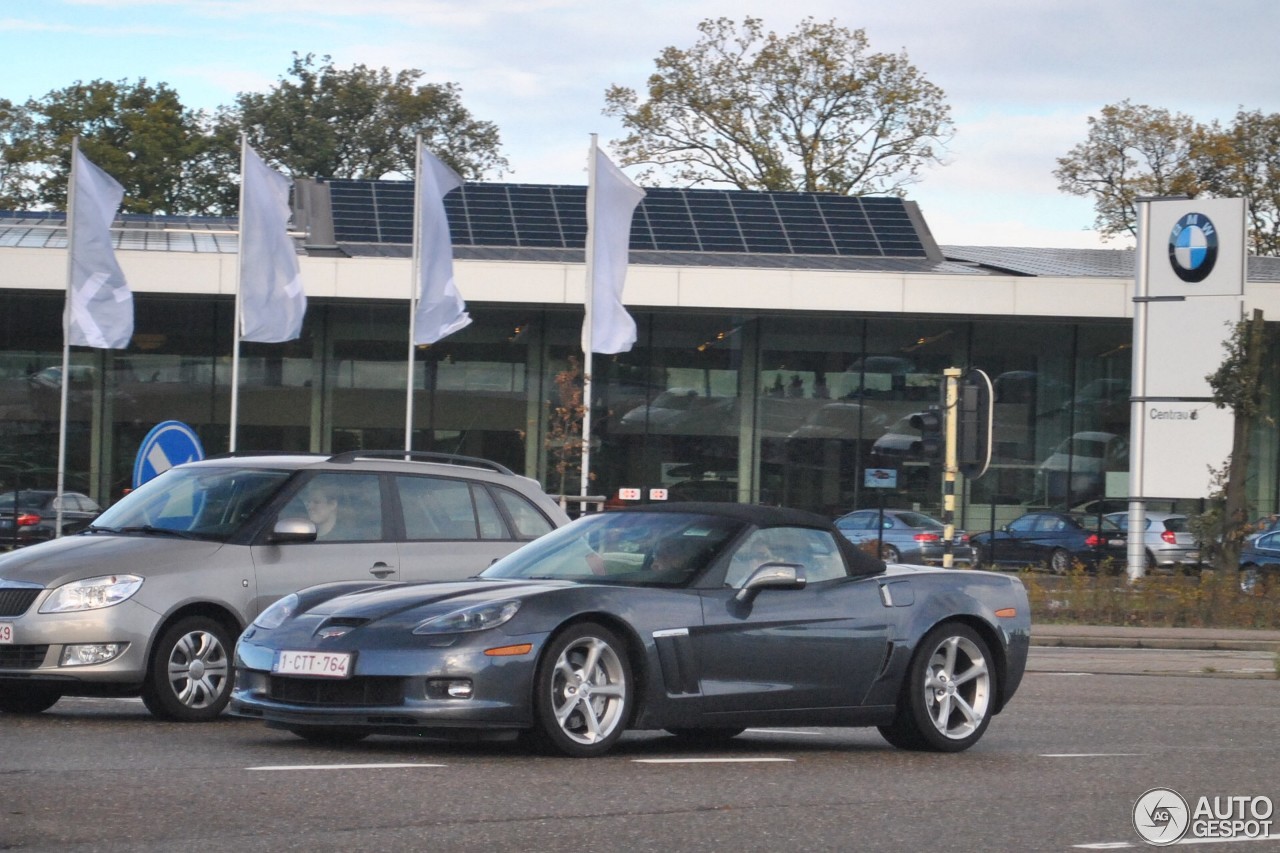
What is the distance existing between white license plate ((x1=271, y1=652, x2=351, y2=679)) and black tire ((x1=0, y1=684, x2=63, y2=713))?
2.33m

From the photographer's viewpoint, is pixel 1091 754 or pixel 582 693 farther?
pixel 1091 754

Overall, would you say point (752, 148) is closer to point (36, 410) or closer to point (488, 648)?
point (36, 410)

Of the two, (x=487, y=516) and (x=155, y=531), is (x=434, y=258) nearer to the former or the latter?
(x=487, y=516)

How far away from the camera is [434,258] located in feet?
96.1

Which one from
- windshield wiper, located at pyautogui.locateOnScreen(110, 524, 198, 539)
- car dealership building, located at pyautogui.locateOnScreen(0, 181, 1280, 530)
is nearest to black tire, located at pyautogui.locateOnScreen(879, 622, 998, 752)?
windshield wiper, located at pyautogui.locateOnScreen(110, 524, 198, 539)

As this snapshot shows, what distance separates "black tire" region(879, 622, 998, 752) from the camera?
10.0m

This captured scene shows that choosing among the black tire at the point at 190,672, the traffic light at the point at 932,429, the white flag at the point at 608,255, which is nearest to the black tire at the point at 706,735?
the black tire at the point at 190,672

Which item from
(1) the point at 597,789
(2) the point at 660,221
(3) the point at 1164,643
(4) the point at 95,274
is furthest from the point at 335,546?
(2) the point at 660,221

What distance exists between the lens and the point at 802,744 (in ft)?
34.6

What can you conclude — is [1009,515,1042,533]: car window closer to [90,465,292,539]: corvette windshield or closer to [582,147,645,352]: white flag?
[582,147,645,352]: white flag

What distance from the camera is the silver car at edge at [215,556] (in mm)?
10258

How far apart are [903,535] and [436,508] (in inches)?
1081

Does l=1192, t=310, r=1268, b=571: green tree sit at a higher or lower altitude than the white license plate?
higher

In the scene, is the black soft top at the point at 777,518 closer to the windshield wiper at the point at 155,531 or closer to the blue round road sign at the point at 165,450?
the windshield wiper at the point at 155,531
